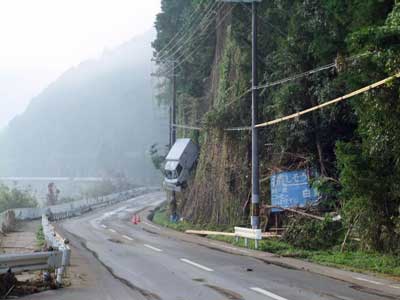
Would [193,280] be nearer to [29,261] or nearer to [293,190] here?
[29,261]

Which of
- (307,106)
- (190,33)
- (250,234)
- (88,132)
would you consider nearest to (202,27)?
(190,33)

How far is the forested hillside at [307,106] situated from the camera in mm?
15812

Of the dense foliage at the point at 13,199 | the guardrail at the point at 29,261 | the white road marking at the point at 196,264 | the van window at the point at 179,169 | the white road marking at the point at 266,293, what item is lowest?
the dense foliage at the point at 13,199

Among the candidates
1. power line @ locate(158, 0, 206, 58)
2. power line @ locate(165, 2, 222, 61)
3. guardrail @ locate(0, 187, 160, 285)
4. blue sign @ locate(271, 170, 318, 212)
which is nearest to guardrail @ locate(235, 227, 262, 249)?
blue sign @ locate(271, 170, 318, 212)

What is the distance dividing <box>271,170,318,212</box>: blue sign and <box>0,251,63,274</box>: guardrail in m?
12.5

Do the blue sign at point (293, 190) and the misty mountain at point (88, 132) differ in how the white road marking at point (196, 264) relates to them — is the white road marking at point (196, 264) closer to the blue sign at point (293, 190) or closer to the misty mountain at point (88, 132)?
the blue sign at point (293, 190)

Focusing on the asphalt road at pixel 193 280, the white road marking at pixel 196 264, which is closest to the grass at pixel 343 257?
the asphalt road at pixel 193 280

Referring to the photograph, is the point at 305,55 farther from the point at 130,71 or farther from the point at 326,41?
the point at 130,71

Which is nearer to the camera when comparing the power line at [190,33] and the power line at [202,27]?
the power line at [190,33]

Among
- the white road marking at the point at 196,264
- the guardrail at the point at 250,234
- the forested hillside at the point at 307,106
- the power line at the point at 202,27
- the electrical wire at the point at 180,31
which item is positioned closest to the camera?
the white road marking at the point at 196,264

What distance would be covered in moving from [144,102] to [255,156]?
140038 mm

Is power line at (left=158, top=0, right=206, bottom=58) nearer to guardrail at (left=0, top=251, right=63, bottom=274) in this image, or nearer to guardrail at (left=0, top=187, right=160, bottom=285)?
guardrail at (left=0, top=187, right=160, bottom=285)

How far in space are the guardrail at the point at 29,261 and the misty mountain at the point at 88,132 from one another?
116548 mm

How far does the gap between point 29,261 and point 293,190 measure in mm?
13619
